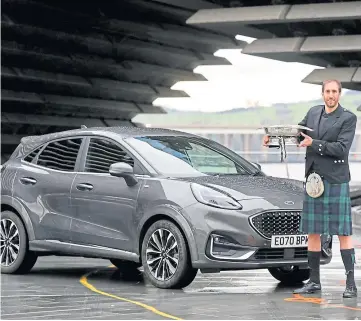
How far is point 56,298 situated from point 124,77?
73.5ft

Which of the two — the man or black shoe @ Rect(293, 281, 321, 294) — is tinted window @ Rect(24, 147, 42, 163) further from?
black shoe @ Rect(293, 281, 321, 294)

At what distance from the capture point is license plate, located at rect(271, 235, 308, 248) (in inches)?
409

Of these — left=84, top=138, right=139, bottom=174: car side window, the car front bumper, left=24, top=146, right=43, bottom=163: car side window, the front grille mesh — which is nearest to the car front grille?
the car front bumper

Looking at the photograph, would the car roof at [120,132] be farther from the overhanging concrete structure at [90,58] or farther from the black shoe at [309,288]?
the overhanging concrete structure at [90,58]


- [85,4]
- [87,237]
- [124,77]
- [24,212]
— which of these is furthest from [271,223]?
[124,77]

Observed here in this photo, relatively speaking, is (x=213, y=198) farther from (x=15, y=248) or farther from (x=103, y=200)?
(x=15, y=248)

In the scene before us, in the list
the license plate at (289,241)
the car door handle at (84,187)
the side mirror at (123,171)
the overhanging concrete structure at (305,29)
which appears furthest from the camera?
the overhanging concrete structure at (305,29)

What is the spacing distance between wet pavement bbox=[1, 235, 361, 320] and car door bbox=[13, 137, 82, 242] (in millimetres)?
535

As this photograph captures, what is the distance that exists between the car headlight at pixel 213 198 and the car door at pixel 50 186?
1697 millimetres

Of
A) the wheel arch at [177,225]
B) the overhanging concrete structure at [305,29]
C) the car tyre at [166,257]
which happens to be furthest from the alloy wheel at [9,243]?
the overhanging concrete structure at [305,29]

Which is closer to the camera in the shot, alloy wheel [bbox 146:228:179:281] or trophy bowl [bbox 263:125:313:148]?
trophy bowl [bbox 263:125:313:148]

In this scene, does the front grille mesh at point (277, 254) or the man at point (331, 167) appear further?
the front grille mesh at point (277, 254)

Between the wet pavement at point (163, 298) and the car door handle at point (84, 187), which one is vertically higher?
the car door handle at point (84, 187)

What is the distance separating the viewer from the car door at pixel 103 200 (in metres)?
11.0
